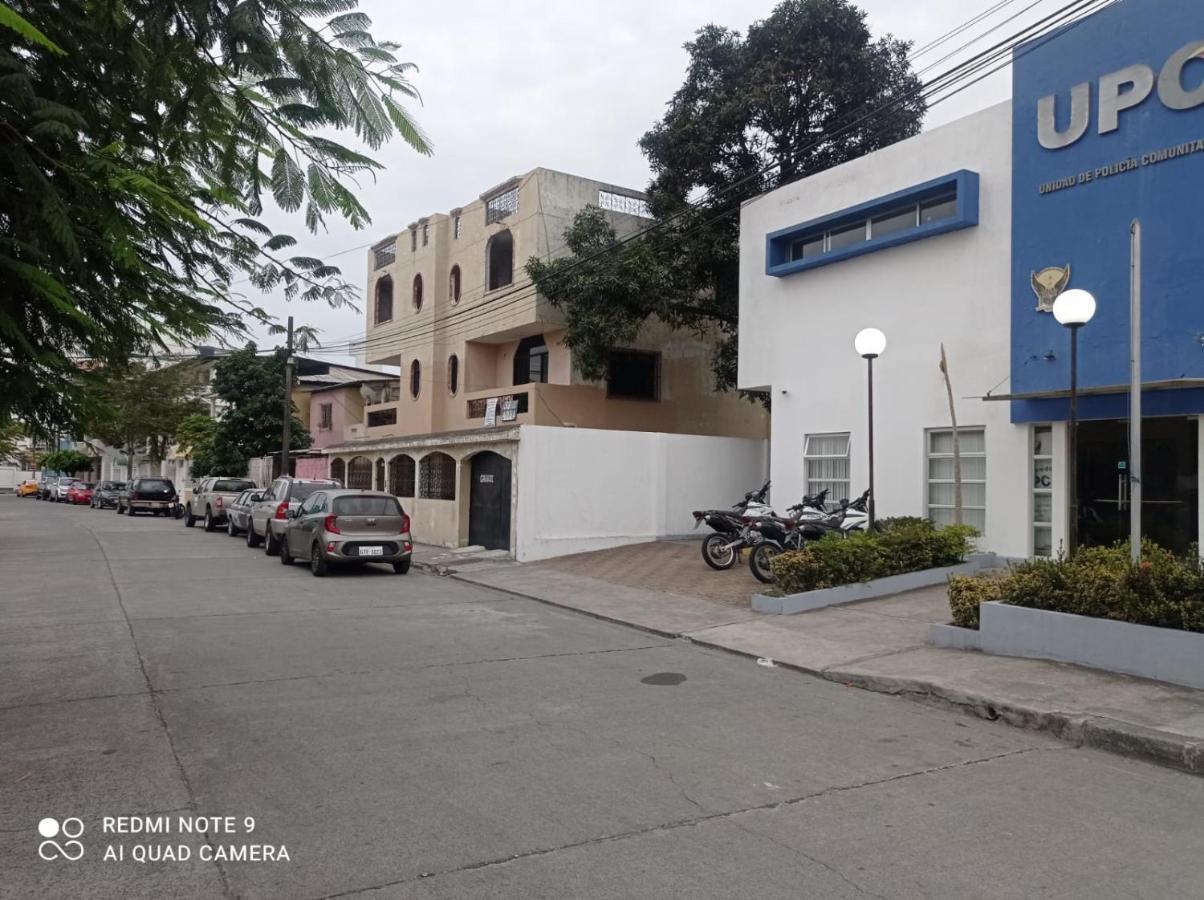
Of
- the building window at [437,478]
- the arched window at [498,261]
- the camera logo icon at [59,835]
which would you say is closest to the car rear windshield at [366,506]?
the building window at [437,478]

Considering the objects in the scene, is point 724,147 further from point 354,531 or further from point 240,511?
point 240,511

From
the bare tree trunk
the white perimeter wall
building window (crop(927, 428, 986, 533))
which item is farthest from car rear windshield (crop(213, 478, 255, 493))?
the bare tree trunk

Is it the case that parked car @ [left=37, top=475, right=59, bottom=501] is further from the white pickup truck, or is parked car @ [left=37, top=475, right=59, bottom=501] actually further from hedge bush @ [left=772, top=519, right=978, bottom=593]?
hedge bush @ [left=772, top=519, right=978, bottom=593]

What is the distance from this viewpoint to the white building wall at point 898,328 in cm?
1366

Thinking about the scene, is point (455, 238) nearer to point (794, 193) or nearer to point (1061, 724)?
point (794, 193)

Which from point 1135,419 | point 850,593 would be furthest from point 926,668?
point 850,593

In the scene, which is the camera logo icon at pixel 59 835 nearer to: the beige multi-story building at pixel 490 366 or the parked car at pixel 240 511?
the beige multi-story building at pixel 490 366

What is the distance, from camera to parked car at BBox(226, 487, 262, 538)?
78.8 ft

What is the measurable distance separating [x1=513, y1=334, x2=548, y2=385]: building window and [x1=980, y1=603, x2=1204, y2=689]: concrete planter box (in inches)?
718

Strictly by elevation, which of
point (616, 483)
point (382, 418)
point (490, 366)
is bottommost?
point (616, 483)

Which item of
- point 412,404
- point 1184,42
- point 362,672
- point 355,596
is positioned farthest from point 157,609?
point 412,404

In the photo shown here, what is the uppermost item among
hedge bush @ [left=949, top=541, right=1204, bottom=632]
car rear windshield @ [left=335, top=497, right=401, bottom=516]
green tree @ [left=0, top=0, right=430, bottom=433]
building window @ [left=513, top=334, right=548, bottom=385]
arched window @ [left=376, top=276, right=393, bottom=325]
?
arched window @ [left=376, top=276, right=393, bottom=325]

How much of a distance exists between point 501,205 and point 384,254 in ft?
24.7

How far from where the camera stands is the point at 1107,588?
800cm
